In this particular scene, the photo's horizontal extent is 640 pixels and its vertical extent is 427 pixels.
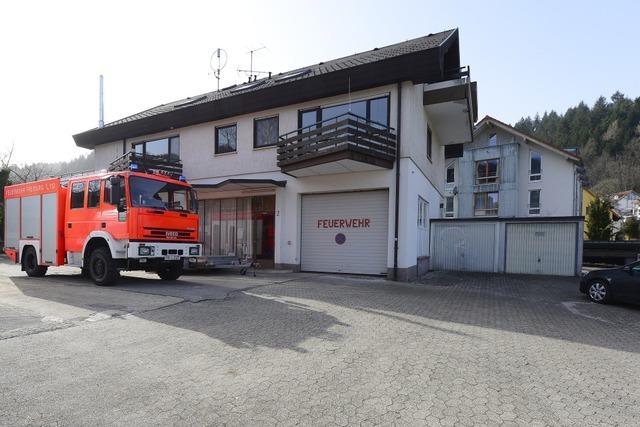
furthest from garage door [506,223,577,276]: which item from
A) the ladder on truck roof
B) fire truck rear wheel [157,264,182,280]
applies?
the ladder on truck roof

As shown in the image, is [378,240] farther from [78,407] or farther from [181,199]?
[78,407]

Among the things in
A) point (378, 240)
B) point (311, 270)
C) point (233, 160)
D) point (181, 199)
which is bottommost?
point (311, 270)

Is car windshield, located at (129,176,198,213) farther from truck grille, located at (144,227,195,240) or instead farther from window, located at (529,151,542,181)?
window, located at (529,151,542,181)

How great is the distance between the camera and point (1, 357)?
447 centimetres

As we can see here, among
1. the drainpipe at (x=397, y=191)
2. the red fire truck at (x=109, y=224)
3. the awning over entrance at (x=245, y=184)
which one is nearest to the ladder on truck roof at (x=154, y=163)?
the awning over entrance at (x=245, y=184)

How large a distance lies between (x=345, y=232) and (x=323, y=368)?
377 inches

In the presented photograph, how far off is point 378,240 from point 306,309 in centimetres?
630

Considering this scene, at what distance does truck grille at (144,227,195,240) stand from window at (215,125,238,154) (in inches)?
253

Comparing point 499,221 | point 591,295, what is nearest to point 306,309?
point 591,295

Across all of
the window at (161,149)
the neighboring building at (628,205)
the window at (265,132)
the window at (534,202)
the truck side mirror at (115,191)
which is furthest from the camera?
the neighboring building at (628,205)

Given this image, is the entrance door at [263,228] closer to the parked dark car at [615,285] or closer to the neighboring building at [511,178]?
the parked dark car at [615,285]

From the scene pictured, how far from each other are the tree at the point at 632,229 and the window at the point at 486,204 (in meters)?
16.4

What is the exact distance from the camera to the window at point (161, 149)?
58.6 feet

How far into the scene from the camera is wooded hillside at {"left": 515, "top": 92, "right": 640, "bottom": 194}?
5709cm
